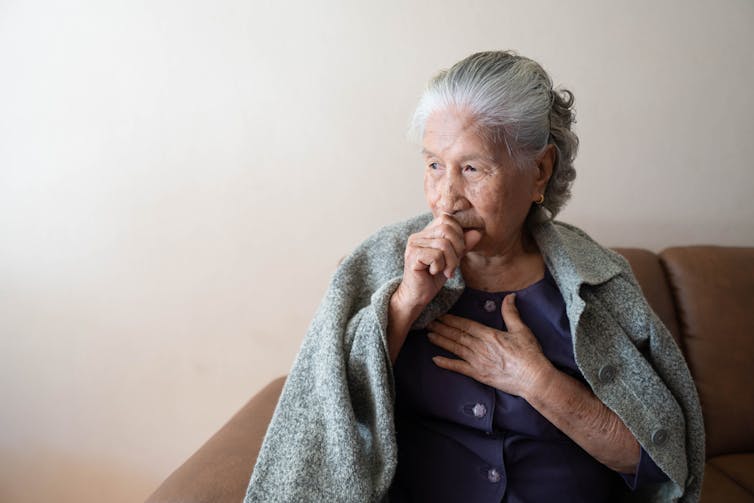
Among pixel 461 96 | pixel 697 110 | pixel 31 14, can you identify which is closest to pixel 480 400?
pixel 461 96

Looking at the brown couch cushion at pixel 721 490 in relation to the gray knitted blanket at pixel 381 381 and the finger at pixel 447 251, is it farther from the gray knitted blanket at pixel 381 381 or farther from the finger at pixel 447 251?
the finger at pixel 447 251

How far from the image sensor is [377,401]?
40.8 inches

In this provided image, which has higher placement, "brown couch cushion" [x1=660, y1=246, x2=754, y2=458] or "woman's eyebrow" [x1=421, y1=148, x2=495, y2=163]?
"woman's eyebrow" [x1=421, y1=148, x2=495, y2=163]

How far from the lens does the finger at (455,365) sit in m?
1.11

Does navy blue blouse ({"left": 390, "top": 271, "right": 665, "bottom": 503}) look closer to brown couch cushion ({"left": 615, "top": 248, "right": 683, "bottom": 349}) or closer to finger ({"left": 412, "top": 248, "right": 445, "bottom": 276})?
finger ({"left": 412, "top": 248, "right": 445, "bottom": 276})

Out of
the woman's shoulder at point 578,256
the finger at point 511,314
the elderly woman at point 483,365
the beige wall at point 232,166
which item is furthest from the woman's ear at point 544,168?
the beige wall at point 232,166

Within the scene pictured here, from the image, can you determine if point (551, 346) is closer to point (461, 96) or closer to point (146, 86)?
point (461, 96)

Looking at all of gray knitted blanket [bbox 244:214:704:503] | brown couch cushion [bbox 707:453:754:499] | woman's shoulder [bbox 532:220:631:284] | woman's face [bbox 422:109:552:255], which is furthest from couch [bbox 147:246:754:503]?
woman's face [bbox 422:109:552:255]

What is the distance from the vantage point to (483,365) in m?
1.10

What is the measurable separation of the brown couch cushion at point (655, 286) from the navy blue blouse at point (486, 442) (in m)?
0.61

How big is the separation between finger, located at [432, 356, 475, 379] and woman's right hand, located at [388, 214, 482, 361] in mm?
87

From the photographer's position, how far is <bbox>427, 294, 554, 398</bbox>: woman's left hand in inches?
42.7

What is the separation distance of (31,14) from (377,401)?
4.91 feet

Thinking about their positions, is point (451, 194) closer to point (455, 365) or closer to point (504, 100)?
point (504, 100)
